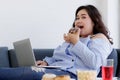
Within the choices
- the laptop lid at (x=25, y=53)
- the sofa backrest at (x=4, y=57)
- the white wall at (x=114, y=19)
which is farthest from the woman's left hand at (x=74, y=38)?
the white wall at (x=114, y=19)

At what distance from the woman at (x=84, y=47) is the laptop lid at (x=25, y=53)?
17 cm

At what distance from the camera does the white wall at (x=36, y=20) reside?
3047 millimetres

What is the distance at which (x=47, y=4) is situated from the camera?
3172 mm

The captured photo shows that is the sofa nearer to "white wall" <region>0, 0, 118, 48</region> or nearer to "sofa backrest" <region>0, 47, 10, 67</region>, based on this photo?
"sofa backrest" <region>0, 47, 10, 67</region>

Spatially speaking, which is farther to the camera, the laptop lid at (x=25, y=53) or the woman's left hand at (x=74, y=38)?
the woman's left hand at (x=74, y=38)

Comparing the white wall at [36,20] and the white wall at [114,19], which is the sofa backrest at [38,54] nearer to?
the white wall at [36,20]

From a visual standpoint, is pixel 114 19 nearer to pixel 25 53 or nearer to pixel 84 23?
pixel 84 23

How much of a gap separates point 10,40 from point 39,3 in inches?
20.9

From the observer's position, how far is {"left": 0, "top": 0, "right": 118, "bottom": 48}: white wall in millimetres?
3047

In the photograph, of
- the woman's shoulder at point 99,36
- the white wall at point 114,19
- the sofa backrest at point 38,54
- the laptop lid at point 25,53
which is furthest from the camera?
the white wall at point 114,19

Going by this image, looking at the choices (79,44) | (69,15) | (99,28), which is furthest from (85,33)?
(69,15)

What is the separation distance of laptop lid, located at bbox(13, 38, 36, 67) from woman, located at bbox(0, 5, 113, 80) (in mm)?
167

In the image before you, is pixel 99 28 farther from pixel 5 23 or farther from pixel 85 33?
pixel 5 23

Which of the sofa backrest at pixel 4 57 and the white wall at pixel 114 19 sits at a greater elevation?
the white wall at pixel 114 19
